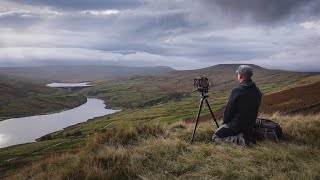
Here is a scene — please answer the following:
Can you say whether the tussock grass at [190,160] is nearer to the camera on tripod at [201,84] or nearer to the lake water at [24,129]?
the camera on tripod at [201,84]

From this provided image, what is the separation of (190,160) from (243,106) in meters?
2.91

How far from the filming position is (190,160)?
10125 millimetres

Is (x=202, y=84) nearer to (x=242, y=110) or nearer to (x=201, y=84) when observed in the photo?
(x=201, y=84)

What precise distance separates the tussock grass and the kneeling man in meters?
0.52

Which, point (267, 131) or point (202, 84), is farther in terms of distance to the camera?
point (202, 84)

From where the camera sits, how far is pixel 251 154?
10.5 m

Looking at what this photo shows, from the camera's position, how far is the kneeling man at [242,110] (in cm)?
1179

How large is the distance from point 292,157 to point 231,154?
165 centimetres

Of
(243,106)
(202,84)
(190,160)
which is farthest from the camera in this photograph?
(202,84)

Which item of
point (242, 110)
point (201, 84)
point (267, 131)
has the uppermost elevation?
point (201, 84)

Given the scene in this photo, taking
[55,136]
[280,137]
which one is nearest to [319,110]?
[280,137]

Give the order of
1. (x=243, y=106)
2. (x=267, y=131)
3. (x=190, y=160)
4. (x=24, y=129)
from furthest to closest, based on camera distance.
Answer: (x=24, y=129) → (x=267, y=131) → (x=243, y=106) → (x=190, y=160)

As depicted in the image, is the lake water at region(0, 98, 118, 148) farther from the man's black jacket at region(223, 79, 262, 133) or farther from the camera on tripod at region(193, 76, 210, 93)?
the man's black jacket at region(223, 79, 262, 133)

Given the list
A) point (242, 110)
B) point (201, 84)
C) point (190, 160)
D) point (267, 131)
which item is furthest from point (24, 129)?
point (190, 160)
